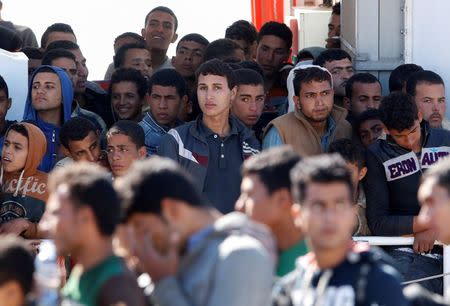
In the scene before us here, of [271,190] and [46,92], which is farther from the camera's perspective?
[46,92]

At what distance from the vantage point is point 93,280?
4.57 m

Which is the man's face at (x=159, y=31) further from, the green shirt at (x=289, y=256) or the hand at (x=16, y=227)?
the green shirt at (x=289, y=256)

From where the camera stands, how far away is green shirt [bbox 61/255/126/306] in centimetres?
454

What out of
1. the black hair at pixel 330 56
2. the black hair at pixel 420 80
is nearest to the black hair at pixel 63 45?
the black hair at pixel 330 56

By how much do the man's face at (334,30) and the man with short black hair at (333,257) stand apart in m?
7.19

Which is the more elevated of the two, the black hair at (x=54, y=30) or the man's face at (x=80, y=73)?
the black hair at (x=54, y=30)

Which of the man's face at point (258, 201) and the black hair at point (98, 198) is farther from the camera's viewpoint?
the man's face at point (258, 201)

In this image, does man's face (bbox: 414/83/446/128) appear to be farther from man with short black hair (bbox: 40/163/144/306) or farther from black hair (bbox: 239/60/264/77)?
man with short black hair (bbox: 40/163/144/306)

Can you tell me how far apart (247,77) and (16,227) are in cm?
197

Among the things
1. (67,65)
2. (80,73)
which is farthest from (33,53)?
(67,65)

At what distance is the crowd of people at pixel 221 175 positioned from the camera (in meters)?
4.52

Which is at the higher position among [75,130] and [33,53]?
[33,53]

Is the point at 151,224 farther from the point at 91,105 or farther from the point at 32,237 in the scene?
the point at 91,105

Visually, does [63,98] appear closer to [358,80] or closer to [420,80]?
[358,80]
